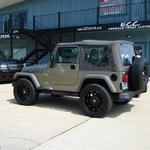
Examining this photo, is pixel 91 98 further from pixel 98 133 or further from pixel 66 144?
pixel 66 144

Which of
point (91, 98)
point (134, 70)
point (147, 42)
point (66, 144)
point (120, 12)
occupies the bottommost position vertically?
point (66, 144)

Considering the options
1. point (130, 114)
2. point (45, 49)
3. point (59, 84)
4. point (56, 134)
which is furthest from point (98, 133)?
point (45, 49)

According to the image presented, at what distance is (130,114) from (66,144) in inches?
115

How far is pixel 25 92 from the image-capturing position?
902 centimetres

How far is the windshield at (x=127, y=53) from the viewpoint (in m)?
7.72

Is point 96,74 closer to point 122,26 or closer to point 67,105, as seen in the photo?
point 67,105

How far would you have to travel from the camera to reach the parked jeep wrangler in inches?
290

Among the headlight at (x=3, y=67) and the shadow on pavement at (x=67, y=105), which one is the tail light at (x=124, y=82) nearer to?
the shadow on pavement at (x=67, y=105)

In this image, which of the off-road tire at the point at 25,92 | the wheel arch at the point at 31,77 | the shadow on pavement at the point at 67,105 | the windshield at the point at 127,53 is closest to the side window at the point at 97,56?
the windshield at the point at 127,53

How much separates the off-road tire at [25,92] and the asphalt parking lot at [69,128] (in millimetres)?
233

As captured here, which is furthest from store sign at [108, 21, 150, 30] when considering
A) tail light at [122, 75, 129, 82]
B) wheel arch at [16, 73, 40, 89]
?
tail light at [122, 75, 129, 82]

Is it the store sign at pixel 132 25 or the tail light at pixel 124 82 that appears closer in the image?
the tail light at pixel 124 82

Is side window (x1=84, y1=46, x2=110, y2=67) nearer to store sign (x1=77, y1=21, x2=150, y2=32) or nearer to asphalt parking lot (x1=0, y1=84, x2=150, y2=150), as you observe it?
asphalt parking lot (x1=0, y1=84, x2=150, y2=150)

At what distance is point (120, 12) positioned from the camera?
57.7ft
